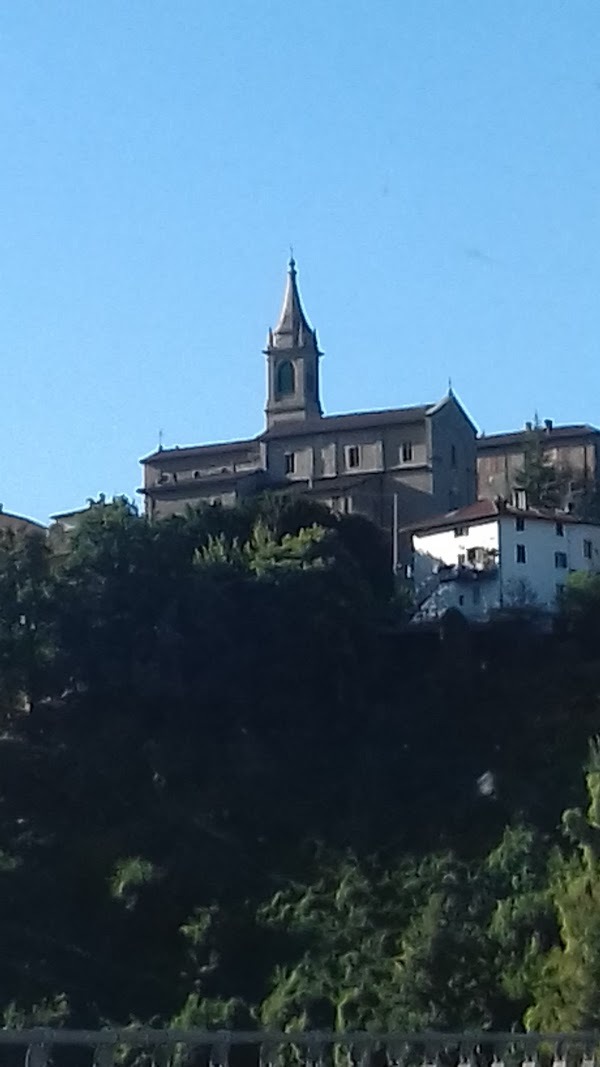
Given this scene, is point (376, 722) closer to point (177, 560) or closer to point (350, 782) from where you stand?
point (350, 782)

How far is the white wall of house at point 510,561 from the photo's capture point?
229ft

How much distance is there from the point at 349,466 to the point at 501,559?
642 inches

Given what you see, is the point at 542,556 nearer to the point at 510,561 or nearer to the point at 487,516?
the point at 510,561

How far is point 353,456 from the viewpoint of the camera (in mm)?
86188

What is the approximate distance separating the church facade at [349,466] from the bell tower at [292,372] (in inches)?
354

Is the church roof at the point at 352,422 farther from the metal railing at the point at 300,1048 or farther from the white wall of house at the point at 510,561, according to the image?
the metal railing at the point at 300,1048

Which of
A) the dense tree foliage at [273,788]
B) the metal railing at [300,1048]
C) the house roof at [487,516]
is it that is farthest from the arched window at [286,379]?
the metal railing at [300,1048]

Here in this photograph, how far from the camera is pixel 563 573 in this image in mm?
71438

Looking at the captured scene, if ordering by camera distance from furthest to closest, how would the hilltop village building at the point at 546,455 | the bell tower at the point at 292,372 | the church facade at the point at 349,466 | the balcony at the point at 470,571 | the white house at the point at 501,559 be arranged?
the bell tower at the point at 292,372 < the hilltop village building at the point at 546,455 < the church facade at the point at 349,466 < the balcony at the point at 470,571 < the white house at the point at 501,559

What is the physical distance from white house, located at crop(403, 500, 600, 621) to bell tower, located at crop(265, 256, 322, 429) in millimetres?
27330

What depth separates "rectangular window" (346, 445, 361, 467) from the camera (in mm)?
85938

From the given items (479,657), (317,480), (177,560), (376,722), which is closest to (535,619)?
(479,657)

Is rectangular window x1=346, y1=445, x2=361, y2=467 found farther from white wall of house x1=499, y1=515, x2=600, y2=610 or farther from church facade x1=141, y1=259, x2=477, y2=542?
white wall of house x1=499, y1=515, x2=600, y2=610

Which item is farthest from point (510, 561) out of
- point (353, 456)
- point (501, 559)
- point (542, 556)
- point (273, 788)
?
point (353, 456)
